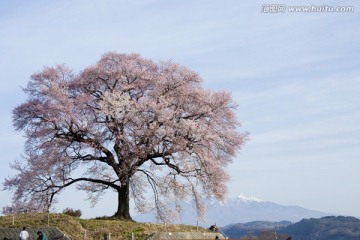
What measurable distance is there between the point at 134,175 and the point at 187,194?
18.2ft

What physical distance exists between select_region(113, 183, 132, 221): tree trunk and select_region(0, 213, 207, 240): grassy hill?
568 centimetres

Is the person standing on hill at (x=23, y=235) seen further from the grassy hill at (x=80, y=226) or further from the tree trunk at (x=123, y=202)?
the tree trunk at (x=123, y=202)

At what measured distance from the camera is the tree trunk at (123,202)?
4557cm

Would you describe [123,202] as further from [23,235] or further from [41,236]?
[23,235]

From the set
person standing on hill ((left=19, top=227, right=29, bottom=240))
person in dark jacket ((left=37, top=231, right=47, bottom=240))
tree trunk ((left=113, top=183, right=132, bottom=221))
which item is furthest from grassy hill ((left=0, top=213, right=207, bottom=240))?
tree trunk ((left=113, top=183, right=132, bottom=221))

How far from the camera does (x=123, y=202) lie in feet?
152

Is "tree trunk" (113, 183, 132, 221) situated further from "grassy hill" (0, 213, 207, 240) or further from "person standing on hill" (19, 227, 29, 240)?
"person standing on hill" (19, 227, 29, 240)

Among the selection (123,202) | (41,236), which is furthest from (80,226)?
(123,202)

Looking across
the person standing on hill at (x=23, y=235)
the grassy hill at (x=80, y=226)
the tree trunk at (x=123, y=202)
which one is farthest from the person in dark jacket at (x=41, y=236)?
the tree trunk at (x=123, y=202)

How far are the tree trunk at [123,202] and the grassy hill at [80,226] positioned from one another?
568 centimetres

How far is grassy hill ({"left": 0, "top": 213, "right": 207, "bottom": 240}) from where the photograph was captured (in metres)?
35.7

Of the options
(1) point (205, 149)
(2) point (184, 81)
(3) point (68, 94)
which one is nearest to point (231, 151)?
(1) point (205, 149)

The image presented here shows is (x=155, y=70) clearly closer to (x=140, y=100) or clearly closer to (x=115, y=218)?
(x=140, y=100)

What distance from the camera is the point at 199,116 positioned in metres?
47.7
